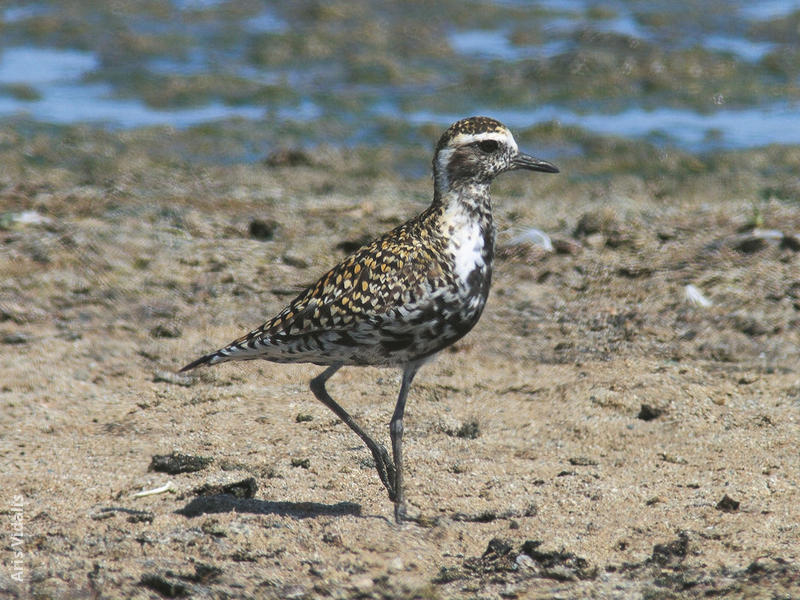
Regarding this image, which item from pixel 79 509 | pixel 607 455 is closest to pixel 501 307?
pixel 607 455

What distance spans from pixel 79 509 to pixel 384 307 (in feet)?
6.13

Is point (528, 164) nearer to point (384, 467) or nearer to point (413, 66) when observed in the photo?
point (384, 467)

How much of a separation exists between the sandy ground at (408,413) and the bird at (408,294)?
0.64m

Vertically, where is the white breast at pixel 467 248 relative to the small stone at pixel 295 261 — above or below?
above

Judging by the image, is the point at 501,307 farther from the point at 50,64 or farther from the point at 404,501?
the point at 50,64

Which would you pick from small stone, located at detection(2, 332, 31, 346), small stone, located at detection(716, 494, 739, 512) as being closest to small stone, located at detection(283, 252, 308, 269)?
small stone, located at detection(2, 332, 31, 346)

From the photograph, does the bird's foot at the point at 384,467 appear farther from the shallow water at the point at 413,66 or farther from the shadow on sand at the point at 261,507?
the shallow water at the point at 413,66

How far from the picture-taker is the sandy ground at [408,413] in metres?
5.21

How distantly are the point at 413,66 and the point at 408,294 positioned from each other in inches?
428

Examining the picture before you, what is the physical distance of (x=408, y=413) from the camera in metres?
7.22

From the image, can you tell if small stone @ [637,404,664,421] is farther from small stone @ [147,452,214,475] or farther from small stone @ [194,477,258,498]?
small stone @ [147,452,214,475]

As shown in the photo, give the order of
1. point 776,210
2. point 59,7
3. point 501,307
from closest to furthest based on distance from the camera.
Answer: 1. point 501,307
2. point 776,210
3. point 59,7

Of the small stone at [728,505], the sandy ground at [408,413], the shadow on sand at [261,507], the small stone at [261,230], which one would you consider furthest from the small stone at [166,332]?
the small stone at [728,505]

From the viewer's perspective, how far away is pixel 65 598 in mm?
4785
